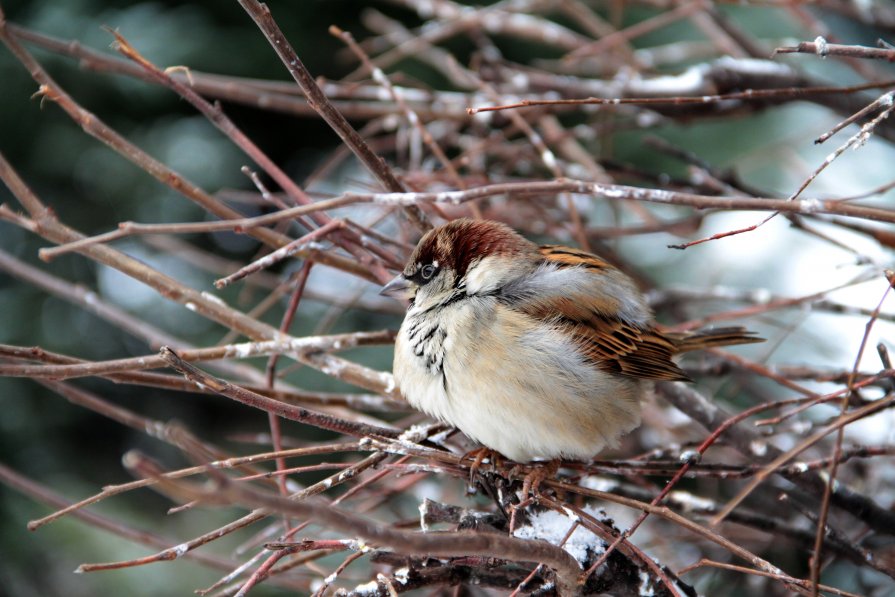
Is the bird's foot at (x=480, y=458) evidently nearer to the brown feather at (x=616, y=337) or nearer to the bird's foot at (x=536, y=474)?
the bird's foot at (x=536, y=474)

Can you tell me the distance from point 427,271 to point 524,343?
1.01 feet

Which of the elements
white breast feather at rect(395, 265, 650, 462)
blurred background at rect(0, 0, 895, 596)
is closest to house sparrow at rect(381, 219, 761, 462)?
white breast feather at rect(395, 265, 650, 462)

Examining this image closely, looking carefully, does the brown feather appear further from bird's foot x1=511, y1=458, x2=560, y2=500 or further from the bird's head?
bird's foot x1=511, y1=458, x2=560, y2=500

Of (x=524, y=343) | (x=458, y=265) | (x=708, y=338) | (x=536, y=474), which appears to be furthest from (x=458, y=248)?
(x=708, y=338)

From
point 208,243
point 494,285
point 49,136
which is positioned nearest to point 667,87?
point 494,285

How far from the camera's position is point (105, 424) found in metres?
3.75

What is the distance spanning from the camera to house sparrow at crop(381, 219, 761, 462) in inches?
72.3

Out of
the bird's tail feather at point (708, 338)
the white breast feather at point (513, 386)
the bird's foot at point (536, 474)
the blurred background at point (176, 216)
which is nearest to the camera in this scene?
the bird's foot at point (536, 474)

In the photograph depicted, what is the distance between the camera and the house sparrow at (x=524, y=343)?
6.03ft

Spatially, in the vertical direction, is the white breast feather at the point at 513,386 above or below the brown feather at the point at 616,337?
below

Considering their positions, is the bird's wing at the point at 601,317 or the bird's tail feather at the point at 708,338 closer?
the bird's wing at the point at 601,317

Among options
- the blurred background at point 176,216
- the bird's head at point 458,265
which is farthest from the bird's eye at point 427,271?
the blurred background at point 176,216

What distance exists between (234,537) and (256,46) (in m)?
2.14

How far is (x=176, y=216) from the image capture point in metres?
3.77
